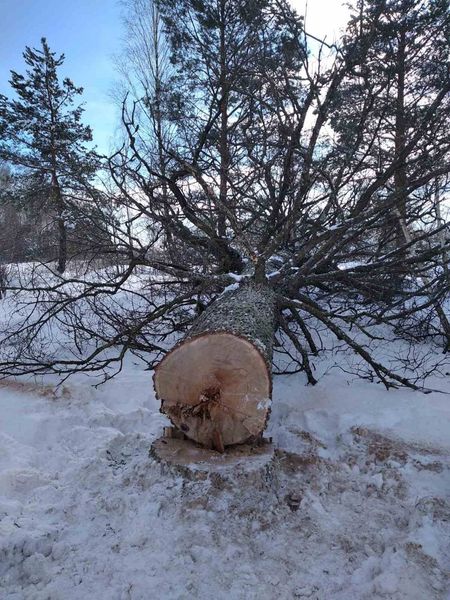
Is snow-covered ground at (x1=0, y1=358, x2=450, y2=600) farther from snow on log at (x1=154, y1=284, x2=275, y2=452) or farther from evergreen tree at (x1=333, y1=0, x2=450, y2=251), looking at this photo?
evergreen tree at (x1=333, y1=0, x2=450, y2=251)

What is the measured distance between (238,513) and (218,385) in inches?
27.3

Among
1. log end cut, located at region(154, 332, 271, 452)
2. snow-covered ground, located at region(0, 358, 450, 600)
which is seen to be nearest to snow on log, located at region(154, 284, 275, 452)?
log end cut, located at region(154, 332, 271, 452)

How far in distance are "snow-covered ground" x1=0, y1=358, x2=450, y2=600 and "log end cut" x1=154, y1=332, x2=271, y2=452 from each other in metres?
0.33

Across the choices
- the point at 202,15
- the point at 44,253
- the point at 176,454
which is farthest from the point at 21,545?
the point at 202,15

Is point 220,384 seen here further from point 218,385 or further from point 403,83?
point 403,83

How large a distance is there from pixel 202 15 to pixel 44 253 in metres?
5.35

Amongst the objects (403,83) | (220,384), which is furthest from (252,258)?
(403,83)

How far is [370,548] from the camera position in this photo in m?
2.03

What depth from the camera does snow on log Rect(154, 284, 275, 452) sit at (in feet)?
7.80

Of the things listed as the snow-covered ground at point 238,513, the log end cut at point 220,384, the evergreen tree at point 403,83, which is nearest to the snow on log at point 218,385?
the log end cut at point 220,384

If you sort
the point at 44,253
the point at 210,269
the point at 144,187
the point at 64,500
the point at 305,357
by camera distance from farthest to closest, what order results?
the point at 44,253
the point at 210,269
the point at 144,187
the point at 305,357
the point at 64,500

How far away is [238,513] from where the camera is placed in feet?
7.20

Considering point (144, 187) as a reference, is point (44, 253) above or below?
below

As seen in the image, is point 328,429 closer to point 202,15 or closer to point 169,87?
point 202,15
